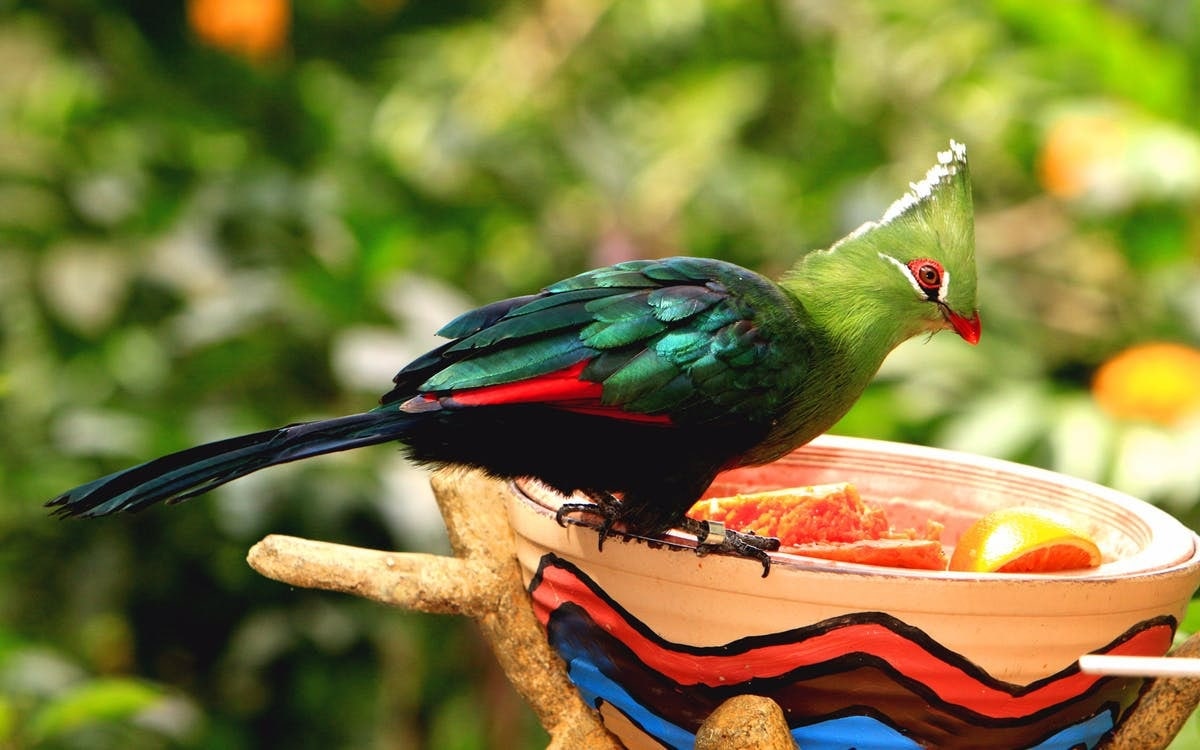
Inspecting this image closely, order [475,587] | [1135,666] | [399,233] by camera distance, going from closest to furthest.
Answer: [1135,666] → [475,587] → [399,233]

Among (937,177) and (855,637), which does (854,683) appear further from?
(937,177)

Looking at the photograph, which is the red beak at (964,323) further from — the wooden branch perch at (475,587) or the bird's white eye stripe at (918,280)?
the wooden branch perch at (475,587)

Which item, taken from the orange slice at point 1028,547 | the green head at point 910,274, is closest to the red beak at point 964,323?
the green head at point 910,274

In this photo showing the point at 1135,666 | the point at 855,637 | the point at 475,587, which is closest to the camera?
the point at 1135,666

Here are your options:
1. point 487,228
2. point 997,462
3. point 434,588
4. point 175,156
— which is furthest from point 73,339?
point 997,462

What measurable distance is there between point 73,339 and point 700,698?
9.09 feet

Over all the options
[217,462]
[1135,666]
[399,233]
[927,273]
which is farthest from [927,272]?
[399,233]

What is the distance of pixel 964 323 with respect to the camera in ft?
4.99

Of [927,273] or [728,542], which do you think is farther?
[927,273]

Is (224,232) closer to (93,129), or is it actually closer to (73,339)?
(73,339)

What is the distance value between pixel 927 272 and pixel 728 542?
1.51ft

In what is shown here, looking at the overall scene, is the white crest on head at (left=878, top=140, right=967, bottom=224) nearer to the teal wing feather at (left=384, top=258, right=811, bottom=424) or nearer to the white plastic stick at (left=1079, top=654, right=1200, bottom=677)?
the teal wing feather at (left=384, top=258, right=811, bottom=424)

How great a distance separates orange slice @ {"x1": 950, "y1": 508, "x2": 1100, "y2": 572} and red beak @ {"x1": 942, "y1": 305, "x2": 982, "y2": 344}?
0.91ft

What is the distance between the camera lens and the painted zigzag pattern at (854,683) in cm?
116
